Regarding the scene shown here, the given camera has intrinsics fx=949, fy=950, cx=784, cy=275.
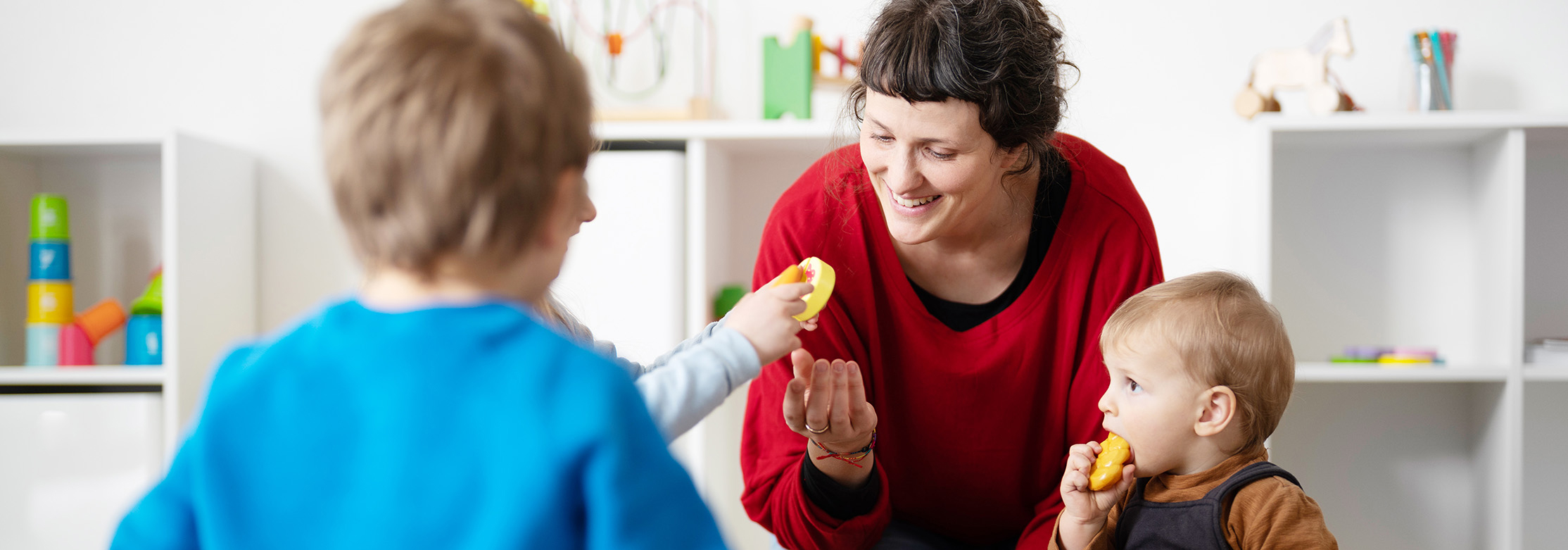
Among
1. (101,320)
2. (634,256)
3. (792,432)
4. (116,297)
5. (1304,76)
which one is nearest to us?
(792,432)

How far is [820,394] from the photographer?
1.05m

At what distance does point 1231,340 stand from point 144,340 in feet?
6.76

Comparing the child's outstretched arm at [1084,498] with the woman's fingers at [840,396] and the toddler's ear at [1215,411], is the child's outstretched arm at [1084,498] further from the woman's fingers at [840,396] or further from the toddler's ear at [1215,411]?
the woman's fingers at [840,396]

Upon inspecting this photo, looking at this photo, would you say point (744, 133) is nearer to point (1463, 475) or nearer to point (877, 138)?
point (877, 138)

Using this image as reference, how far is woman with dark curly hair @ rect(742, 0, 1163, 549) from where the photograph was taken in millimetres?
1133

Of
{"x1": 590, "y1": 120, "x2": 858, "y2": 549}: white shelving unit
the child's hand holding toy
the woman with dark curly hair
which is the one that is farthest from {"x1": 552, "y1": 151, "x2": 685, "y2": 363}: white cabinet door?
the child's hand holding toy

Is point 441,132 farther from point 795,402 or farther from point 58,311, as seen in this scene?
point 58,311

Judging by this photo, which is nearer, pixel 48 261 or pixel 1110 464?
pixel 1110 464

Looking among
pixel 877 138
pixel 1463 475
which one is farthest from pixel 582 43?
pixel 1463 475

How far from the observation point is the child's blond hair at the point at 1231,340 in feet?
3.30

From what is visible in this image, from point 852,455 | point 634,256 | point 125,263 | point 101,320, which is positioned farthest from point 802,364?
point 125,263

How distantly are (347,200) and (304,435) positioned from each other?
138 mm

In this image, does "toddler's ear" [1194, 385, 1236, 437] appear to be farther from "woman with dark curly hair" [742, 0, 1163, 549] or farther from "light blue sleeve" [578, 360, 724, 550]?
"light blue sleeve" [578, 360, 724, 550]

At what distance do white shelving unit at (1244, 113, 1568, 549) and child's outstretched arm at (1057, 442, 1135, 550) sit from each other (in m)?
1.22
